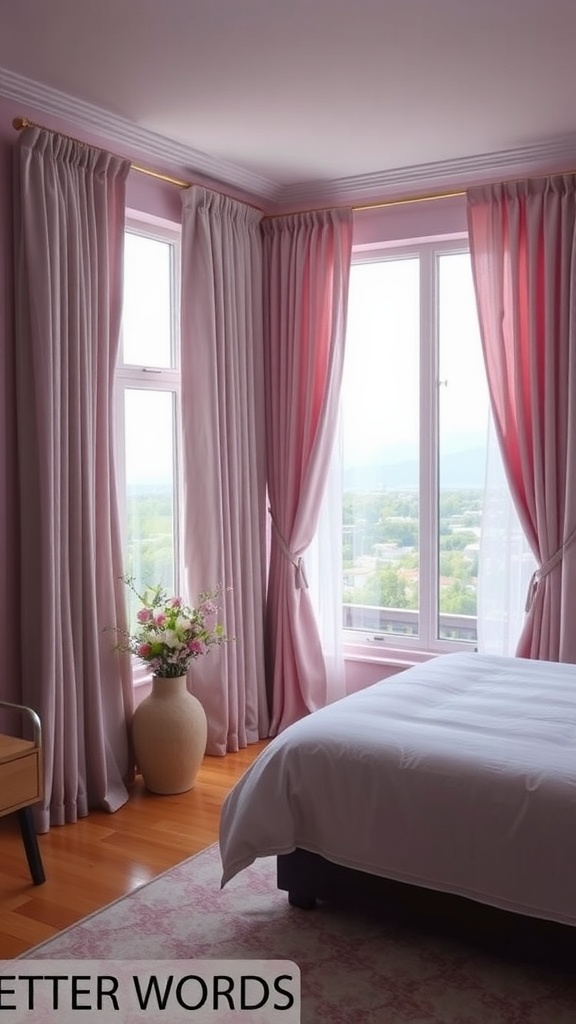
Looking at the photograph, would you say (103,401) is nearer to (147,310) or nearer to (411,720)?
(147,310)

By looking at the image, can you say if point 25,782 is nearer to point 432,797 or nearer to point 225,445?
point 432,797

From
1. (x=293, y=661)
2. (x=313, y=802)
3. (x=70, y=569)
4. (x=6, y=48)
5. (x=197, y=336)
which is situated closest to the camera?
(x=313, y=802)

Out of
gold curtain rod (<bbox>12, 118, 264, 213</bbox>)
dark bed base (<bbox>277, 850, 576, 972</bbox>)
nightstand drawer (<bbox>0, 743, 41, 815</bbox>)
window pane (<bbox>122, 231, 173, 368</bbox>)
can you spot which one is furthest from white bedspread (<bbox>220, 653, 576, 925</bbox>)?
gold curtain rod (<bbox>12, 118, 264, 213</bbox>)

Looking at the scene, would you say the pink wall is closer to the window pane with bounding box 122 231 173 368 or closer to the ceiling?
the ceiling

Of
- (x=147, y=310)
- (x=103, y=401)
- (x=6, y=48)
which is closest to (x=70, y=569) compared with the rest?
(x=103, y=401)

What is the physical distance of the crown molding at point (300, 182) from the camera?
12.7 ft

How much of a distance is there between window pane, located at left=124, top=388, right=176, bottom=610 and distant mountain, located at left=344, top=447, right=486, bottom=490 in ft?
3.48

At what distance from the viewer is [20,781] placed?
3180 millimetres

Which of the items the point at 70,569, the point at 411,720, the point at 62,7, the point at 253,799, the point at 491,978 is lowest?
the point at 491,978

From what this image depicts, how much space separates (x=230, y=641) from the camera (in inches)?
189

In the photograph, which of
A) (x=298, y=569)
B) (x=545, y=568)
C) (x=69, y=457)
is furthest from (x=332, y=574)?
(x=69, y=457)

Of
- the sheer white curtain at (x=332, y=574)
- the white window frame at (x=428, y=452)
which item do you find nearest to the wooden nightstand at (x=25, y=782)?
the sheer white curtain at (x=332, y=574)

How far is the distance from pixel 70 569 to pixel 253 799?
1.37 meters

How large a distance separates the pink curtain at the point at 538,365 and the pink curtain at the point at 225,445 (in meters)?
1.20
